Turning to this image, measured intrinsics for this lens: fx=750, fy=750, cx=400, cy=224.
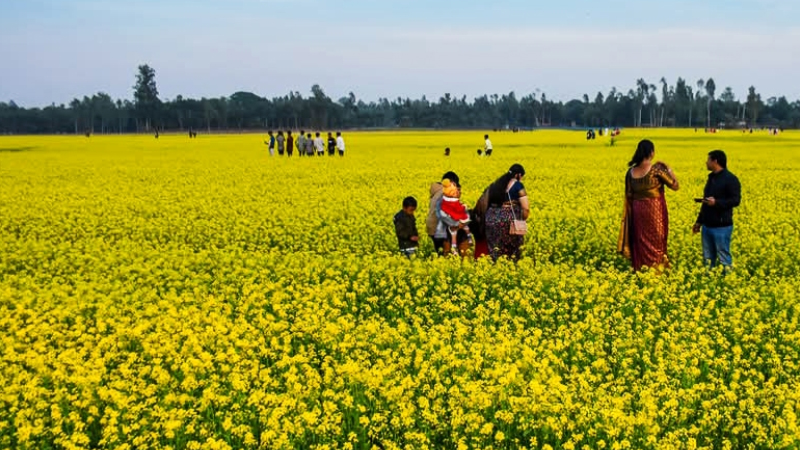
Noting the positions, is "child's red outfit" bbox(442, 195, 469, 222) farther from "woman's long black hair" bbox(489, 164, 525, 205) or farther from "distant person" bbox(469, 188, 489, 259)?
"woman's long black hair" bbox(489, 164, 525, 205)

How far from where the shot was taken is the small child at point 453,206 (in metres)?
11.3

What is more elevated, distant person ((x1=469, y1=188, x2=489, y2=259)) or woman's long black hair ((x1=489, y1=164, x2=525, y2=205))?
woman's long black hair ((x1=489, y1=164, x2=525, y2=205))

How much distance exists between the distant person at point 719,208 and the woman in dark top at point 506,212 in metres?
2.52

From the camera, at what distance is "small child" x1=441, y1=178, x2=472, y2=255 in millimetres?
11289

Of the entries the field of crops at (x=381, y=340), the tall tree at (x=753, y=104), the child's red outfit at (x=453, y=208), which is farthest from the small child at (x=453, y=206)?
the tall tree at (x=753, y=104)

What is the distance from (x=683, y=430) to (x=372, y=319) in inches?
148

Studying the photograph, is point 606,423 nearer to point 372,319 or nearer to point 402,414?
point 402,414

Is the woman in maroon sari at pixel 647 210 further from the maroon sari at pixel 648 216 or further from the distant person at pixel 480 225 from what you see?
the distant person at pixel 480 225

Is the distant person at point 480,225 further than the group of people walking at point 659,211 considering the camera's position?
Yes

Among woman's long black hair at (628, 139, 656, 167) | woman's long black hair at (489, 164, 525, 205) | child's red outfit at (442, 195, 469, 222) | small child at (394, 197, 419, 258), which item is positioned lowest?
small child at (394, 197, 419, 258)

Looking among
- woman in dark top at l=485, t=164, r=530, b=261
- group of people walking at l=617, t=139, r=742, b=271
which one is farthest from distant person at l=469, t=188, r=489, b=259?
group of people walking at l=617, t=139, r=742, b=271

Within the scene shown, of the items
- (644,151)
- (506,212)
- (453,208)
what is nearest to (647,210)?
(644,151)

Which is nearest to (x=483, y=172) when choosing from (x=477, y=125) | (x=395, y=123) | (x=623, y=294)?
(x=623, y=294)

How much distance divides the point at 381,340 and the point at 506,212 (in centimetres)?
440
